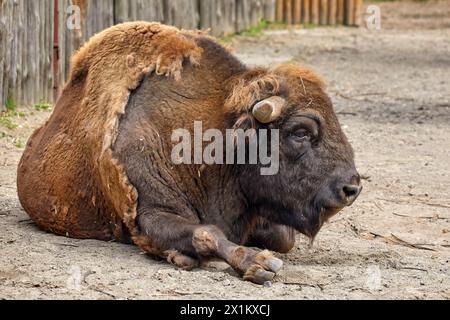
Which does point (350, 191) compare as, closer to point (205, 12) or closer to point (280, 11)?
point (205, 12)

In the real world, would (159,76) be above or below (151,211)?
above

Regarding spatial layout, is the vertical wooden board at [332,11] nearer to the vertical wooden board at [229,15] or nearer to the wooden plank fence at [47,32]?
the vertical wooden board at [229,15]

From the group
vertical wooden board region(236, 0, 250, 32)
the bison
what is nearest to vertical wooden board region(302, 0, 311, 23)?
vertical wooden board region(236, 0, 250, 32)

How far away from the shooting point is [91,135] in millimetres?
6695

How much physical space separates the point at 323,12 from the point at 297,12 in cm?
50

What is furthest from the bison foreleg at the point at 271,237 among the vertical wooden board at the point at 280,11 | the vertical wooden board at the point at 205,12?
the vertical wooden board at the point at 280,11

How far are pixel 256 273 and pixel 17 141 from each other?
447 cm

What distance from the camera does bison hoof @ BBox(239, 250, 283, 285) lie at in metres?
5.95

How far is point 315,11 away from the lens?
1791cm

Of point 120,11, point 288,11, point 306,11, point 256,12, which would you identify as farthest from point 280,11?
point 120,11

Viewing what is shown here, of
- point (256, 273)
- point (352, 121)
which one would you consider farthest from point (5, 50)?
point (256, 273)

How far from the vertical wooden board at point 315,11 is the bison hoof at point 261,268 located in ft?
40.3

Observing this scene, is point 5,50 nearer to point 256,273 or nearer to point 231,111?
point 231,111

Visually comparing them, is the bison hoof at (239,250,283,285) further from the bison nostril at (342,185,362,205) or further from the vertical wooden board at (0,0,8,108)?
the vertical wooden board at (0,0,8,108)
